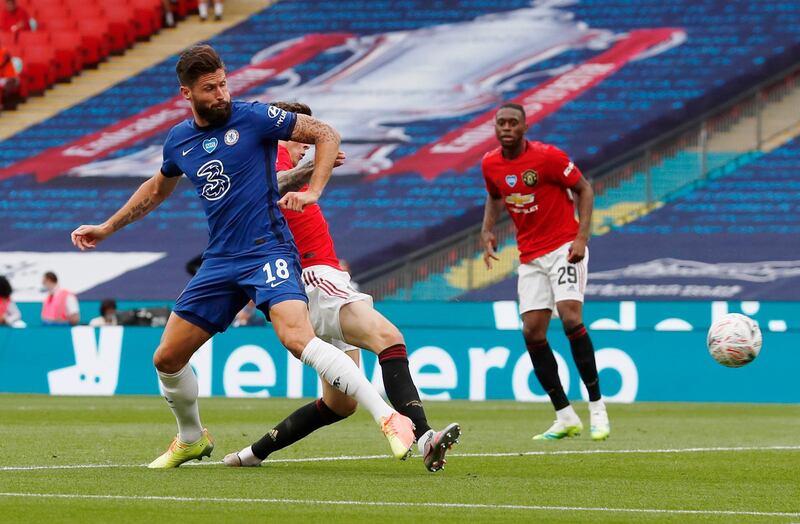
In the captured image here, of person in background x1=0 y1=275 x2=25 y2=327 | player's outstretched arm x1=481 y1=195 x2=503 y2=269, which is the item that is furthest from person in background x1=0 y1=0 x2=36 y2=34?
player's outstretched arm x1=481 y1=195 x2=503 y2=269

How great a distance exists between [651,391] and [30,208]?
16362 millimetres

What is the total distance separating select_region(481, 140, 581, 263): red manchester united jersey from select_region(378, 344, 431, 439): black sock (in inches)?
147

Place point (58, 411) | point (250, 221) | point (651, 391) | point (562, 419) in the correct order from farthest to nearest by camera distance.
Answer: point (651, 391) < point (58, 411) < point (562, 419) < point (250, 221)

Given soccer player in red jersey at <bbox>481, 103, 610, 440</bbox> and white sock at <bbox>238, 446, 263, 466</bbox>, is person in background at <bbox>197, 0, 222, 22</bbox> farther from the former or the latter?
white sock at <bbox>238, 446, 263, 466</bbox>

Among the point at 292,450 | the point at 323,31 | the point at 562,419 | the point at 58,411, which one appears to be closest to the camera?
the point at 292,450

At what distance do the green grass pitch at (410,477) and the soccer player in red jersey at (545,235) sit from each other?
0.62 m

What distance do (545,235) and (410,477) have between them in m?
4.15

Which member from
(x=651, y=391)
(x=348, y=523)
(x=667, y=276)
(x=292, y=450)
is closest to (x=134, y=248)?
(x=667, y=276)

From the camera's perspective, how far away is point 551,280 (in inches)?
439

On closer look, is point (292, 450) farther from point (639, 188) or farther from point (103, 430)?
point (639, 188)

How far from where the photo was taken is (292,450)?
31.1ft

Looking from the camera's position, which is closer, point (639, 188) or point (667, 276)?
point (667, 276)

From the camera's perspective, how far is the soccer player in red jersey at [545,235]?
11039 mm

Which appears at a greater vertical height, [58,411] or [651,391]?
[58,411]
